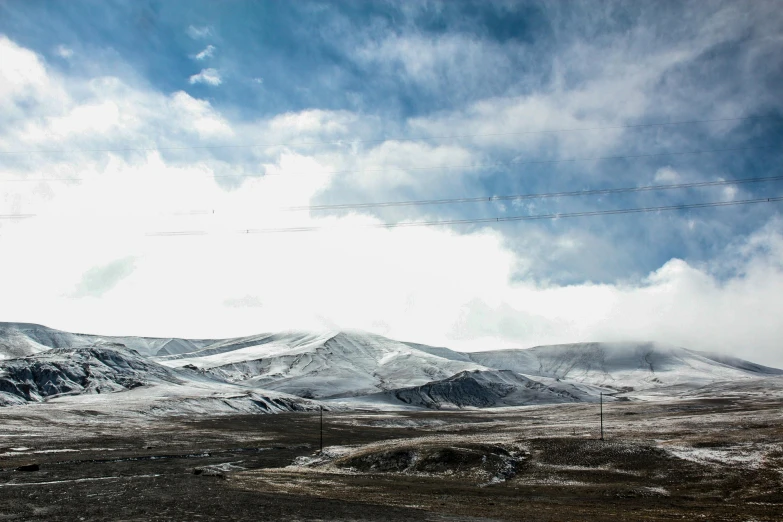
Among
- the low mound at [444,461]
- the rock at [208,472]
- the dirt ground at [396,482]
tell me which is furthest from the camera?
the low mound at [444,461]

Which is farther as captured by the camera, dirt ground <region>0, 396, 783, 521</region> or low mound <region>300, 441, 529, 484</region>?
low mound <region>300, 441, 529, 484</region>

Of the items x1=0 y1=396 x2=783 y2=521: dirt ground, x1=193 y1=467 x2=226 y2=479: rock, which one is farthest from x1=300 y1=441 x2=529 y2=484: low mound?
x1=193 y1=467 x2=226 y2=479: rock

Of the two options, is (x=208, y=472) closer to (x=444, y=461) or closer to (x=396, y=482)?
(x=396, y=482)

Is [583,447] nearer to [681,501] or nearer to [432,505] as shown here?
[681,501]

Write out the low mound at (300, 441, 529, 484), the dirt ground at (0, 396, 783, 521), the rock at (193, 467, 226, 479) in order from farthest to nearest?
the low mound at (300, 441, 529, 484) → the rock at (193, 467, 226, 479) → the dirt ground at (0, 396, 783, 521)

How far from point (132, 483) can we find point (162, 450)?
29.9 m

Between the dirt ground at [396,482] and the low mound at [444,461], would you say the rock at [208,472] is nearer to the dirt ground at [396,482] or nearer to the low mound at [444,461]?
the dirt ground at [396,482]

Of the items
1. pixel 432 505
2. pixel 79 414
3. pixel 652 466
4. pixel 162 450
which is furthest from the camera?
pixel 79 414

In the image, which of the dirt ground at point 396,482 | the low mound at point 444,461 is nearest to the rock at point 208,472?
the dirt ground at point 396,482

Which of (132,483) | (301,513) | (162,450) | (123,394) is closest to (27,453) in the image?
(162,450)

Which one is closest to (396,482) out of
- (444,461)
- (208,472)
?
(444,461)

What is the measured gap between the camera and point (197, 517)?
2731cm

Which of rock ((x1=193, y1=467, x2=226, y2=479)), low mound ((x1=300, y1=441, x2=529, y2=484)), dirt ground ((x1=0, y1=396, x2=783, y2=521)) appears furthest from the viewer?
low mound ((x1=300, y1=441, x2=529, y2=484))

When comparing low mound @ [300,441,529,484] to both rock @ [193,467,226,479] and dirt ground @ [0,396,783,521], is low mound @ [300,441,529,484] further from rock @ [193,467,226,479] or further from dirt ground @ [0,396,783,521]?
rock @ [193,467,226,479]
